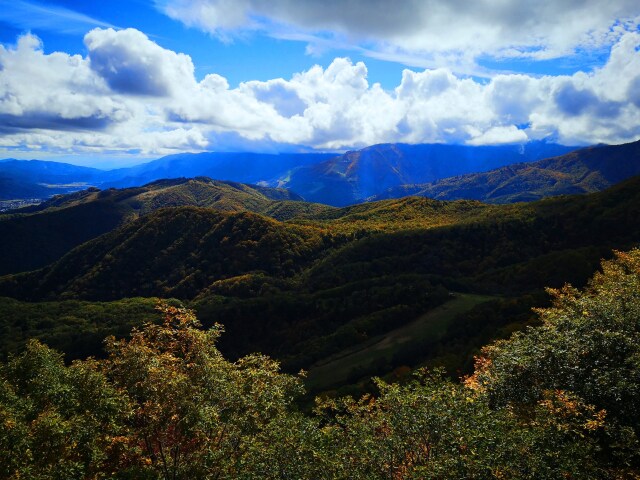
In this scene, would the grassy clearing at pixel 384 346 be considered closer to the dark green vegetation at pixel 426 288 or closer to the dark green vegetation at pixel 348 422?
the dark green vegetation at pixel 426 288

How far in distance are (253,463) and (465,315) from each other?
111 m

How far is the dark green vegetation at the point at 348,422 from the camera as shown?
67.0ft

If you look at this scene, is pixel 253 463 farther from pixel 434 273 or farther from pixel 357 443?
pixel 434 273

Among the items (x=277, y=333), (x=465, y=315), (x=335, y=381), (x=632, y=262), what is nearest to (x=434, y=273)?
(x=465, y=315)

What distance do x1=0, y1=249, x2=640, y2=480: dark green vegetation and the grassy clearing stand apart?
83.3 m

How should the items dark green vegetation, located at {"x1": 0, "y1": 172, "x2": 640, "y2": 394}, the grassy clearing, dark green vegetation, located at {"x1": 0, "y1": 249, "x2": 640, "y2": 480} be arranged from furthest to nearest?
1. dark green vegetation, located at {"x1": 0, "y1": 172, "x2": 640, "y2": 394}
2. the grassy clearing
3. dark green vegetation, located at {"x1": 0, "y1": 249, "x2": 640, "y2": 480}

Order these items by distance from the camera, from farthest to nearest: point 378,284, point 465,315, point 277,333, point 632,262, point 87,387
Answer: point 378,284 < point 277,333 < point 465,315 < point 632,262 < point 87,387

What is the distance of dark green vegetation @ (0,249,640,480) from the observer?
67.0 ft

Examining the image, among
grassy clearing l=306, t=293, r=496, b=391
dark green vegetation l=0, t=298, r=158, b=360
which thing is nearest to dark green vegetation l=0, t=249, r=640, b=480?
grassy clearing l=306, t=293, r=496, b=391

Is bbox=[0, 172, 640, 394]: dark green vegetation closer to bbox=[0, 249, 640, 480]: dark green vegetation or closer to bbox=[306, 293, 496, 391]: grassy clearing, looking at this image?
bbox=[306, 293, 496, 391]: grassy clearing

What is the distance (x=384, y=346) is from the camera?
124625 mm

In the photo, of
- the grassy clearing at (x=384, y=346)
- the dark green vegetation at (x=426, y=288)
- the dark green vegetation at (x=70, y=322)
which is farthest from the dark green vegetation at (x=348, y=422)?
the dark green vegetation at (x=70, y=322)

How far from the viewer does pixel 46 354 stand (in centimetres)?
3838

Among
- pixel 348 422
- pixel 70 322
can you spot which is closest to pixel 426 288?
pixel 348 422
